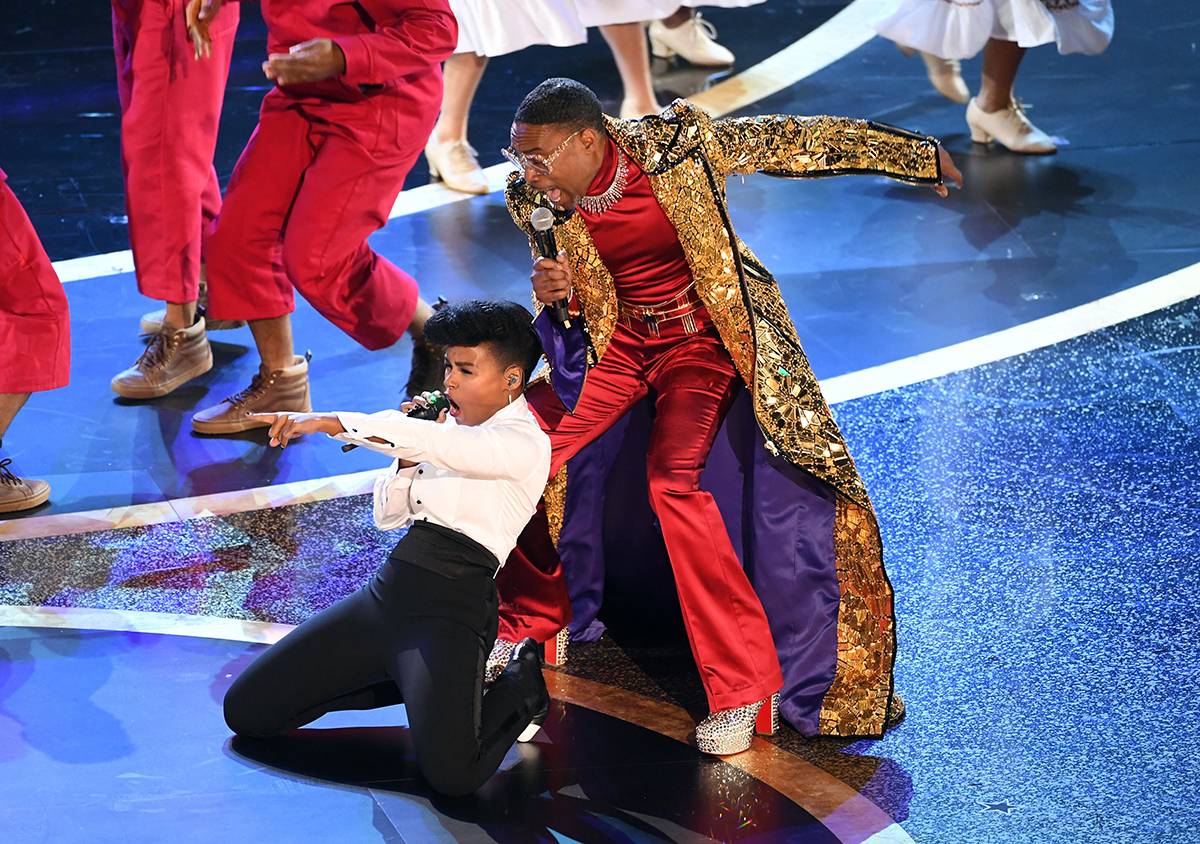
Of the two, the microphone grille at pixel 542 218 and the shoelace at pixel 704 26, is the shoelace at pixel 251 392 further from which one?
the shoelace at pixel 704 26

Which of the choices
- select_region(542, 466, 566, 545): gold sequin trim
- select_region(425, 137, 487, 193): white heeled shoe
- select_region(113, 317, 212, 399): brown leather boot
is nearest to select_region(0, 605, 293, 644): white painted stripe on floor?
select_region(542, 466, 566, 545): gold sequin trim

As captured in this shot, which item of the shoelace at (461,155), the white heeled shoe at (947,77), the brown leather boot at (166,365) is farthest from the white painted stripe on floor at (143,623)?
the white heeled shoe at (947,77)

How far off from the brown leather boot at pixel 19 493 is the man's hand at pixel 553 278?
1807 millimetres

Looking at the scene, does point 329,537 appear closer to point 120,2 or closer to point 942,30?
point 120,2

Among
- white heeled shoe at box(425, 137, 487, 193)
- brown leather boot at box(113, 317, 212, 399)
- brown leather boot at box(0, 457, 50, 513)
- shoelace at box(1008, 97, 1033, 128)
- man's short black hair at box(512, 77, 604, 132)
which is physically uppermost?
man's short black hair at box(512, 77, 604, 132)

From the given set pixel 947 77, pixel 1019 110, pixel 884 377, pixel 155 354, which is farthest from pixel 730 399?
pixel 947 77

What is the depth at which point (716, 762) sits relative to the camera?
378 centimetres

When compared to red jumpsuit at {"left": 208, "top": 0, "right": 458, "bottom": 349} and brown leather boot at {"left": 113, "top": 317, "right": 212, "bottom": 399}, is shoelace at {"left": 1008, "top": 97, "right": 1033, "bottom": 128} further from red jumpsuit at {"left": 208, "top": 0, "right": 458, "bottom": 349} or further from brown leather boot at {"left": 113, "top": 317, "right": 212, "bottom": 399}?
brown leather boot at {"left": 113, "top": 317, "right": 212, "bottom": 399}

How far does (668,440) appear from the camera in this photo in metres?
3.88

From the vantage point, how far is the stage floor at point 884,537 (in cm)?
361

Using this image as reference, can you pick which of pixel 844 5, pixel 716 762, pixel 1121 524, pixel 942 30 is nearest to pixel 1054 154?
pixel 942 30

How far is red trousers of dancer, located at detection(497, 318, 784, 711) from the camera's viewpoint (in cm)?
379

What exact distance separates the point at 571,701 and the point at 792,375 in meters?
0.91

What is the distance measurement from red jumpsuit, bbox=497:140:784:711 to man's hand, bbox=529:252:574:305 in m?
0.12
